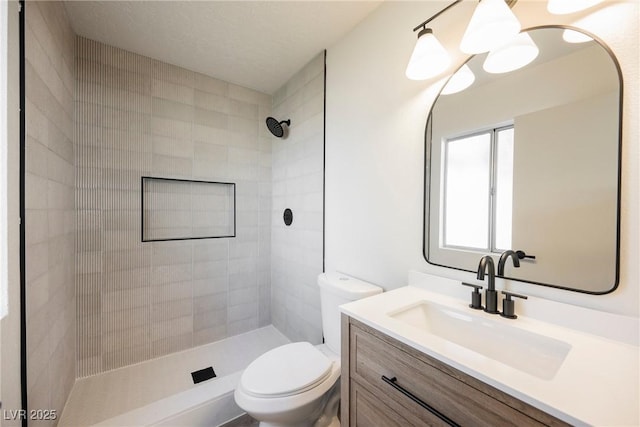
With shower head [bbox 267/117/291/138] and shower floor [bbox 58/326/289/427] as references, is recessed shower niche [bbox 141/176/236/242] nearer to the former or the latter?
shower head [bbox 267/117/291/138]

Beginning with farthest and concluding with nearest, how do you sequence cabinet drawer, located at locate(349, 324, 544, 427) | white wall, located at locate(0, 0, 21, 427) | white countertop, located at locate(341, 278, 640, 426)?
white wall, located at locate(0, 0, 21, 427) → cabinet drawer, located at locate(349, 324, 544, 427) → white countertop, located at locate(341, 278, 640, 426)

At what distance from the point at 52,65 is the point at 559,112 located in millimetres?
2226

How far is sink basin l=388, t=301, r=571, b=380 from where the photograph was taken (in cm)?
74

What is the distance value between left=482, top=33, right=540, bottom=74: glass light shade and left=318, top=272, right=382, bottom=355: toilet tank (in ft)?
3.64

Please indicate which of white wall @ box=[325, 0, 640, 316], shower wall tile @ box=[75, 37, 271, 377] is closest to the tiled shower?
shower wall tile @ box=[75, 37, 271, 377]

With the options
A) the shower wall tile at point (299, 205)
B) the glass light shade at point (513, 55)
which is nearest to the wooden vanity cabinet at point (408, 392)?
the shower wall tile at point (299, 205)

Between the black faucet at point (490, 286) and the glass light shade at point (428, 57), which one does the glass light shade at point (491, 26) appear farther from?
the black faucet at point (490, 286)

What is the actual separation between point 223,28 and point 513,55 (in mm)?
1588

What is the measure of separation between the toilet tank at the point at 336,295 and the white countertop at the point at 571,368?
397mm

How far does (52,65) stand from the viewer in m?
1.26

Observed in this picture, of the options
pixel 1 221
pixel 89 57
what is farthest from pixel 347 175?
pixel 89 57

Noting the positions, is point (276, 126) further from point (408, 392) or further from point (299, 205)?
point (408, 392)

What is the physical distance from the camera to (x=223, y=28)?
1582 millimetres

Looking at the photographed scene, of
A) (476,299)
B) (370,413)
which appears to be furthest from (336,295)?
(476,299)
